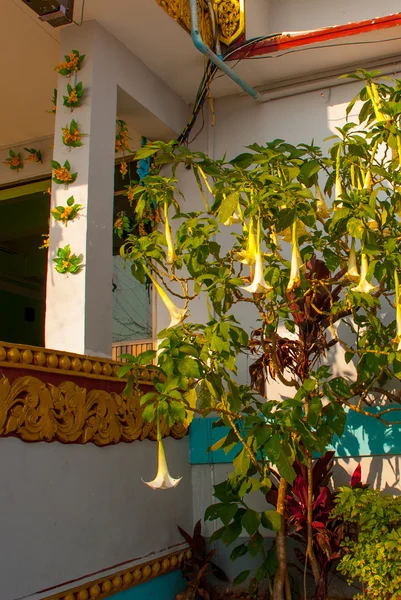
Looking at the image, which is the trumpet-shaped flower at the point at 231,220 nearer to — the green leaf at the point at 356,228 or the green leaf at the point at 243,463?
the green leaf at the point at 356,228

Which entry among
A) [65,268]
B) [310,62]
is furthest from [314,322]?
[310,62]

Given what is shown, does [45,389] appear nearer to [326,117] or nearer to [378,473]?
[378,473]

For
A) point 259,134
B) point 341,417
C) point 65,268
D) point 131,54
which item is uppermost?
point 131,54

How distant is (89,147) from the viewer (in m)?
4.61

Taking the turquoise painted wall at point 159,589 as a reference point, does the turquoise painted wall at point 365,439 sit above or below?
above

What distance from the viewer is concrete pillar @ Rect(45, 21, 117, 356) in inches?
171

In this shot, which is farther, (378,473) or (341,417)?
(378,473)

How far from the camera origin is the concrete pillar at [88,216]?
434 cm

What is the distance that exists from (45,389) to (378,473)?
7.32ft

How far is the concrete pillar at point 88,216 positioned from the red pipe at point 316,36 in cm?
106

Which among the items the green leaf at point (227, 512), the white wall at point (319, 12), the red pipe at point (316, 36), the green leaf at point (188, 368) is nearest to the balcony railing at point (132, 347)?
the green leaf at point (227, 512)

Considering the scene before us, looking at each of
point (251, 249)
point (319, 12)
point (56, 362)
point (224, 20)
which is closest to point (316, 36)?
point (224, 20)

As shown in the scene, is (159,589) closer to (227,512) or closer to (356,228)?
(227,512)

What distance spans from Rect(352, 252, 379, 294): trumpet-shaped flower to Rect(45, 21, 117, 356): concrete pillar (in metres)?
1.68
